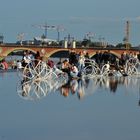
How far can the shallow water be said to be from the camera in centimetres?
1152

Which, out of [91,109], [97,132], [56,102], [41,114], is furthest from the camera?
[56,102]

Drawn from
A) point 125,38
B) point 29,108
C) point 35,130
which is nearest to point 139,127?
point 35,130

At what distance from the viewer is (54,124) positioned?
13.0 meters

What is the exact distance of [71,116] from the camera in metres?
14.3

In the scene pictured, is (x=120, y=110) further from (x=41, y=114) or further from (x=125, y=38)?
(x=125, y=38)

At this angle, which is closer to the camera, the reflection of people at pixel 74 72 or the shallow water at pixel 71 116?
the shallow water at pixel 71 116

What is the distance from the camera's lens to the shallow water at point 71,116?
1152 centimetres

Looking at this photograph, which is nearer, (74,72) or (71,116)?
(71,116)

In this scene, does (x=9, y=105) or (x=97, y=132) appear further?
(x=9, y=105)

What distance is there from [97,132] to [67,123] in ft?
4.73

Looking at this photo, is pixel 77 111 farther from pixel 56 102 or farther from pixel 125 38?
pixel 125 38

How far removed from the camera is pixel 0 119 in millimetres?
13672

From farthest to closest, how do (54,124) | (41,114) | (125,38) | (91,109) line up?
(125,38) → (91,109) → (41,114) → (54,124)

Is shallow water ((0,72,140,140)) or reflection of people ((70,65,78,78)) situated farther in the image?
reflection of people ((70,65,78,78))
